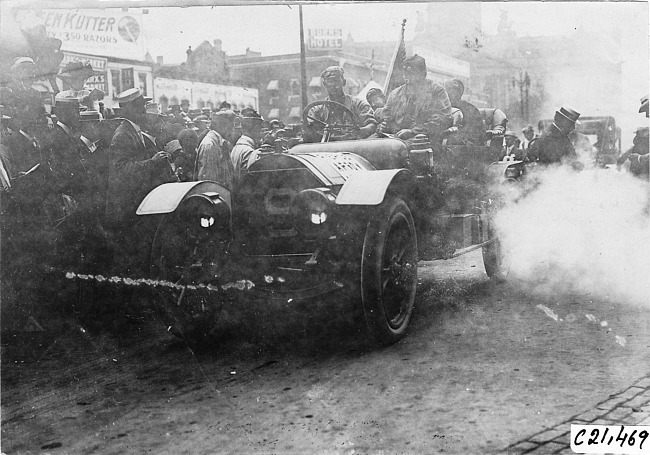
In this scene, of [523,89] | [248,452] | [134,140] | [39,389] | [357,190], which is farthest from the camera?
[134,140]

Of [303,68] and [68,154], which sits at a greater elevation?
[303,68]

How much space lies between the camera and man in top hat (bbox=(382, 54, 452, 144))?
5.16m

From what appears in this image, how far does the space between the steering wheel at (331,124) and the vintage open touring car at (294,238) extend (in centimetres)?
59

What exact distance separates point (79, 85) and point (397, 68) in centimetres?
244

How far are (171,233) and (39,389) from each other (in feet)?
4.40

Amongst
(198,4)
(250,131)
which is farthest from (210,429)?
(198,4)

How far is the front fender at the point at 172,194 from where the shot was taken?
15.0ft

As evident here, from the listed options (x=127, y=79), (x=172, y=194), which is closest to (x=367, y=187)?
(x=172, y=194)

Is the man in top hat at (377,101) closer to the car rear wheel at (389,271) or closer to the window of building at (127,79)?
the car rear wheel at (389,271)

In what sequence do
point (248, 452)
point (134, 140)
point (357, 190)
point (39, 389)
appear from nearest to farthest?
point (248, 452), point (39, 389), point (357, 190), point (134, 140)

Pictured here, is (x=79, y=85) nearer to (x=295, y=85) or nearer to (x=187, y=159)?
(x=187, y=159)

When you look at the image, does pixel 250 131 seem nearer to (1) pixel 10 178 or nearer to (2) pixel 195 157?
(2) pixel 195 157

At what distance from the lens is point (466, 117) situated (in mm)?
5430

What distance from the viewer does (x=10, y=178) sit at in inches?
188
